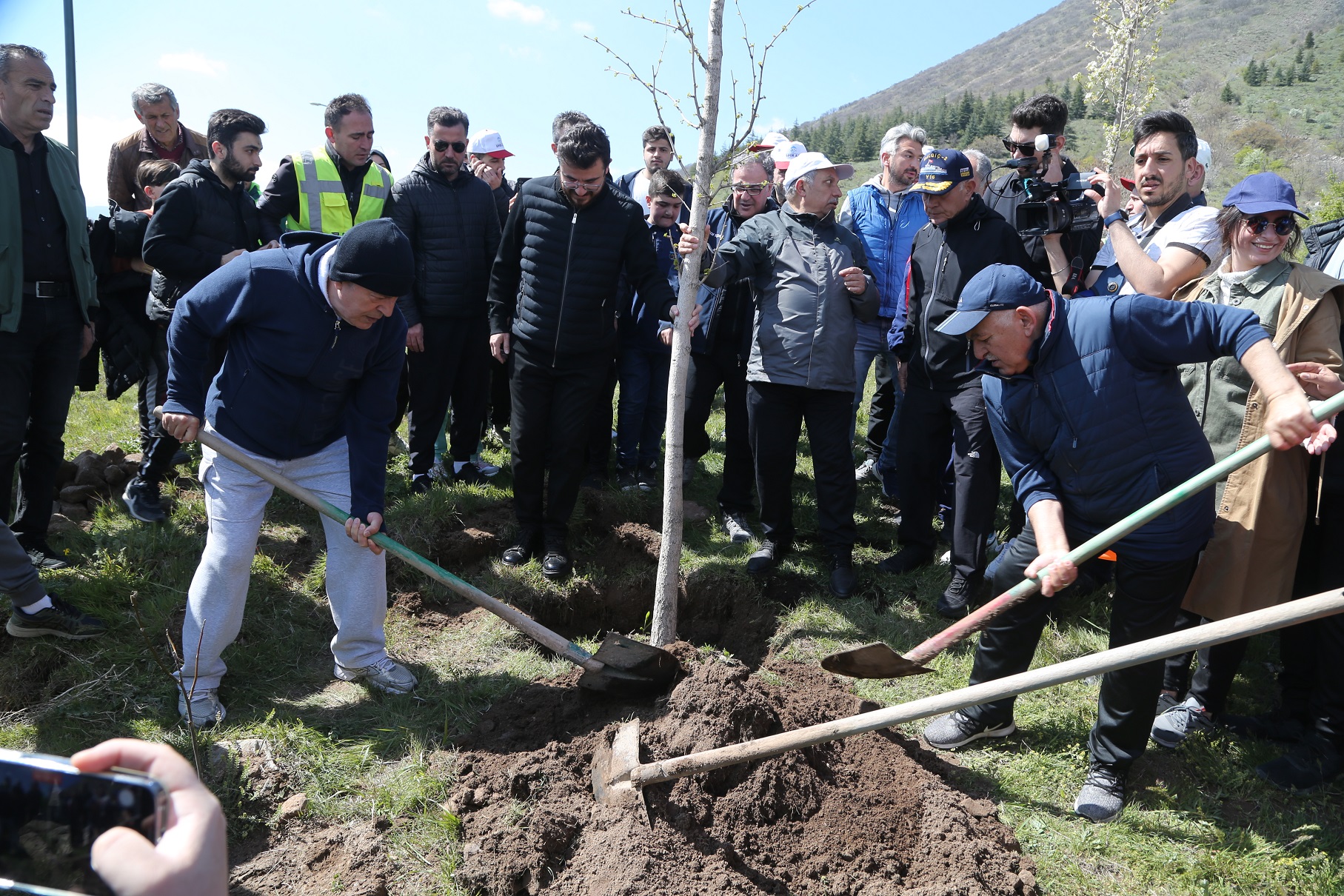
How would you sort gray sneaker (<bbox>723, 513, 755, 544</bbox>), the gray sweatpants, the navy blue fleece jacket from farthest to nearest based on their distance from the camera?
gray sneaker (<bbox>723, 513, 755, 544</bbox>)
the gray sweatpants
the navy blue fleece jacket

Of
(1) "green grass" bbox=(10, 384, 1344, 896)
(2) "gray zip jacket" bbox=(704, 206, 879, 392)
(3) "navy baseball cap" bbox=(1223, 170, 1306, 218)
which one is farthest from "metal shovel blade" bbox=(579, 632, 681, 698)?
(3) "navy baseball cap" bbox=(1223, 170, 1306, 218)

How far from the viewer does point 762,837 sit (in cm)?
319

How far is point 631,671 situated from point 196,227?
11.9 ft

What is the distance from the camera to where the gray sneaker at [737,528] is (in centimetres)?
554

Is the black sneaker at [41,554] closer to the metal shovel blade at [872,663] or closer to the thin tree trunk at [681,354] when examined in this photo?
the thin tree trunk at [681,354]

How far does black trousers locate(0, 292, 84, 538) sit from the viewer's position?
14.4ft

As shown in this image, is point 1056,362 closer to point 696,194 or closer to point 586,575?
point 696,194

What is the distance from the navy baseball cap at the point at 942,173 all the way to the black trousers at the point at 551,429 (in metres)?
2.04

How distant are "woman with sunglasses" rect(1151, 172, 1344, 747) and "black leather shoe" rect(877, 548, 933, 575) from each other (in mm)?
1631

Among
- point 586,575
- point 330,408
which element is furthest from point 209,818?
point 586,575

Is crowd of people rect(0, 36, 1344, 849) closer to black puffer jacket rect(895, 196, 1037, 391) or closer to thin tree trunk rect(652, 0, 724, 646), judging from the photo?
black puffer jacket rect(895, 196, 1037, 391)

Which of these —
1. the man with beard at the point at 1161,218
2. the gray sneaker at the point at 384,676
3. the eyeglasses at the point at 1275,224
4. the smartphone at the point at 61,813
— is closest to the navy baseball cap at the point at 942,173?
the man with beard at the point at 1161,218

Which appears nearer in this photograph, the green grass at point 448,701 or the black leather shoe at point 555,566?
the green grass at point 448,701

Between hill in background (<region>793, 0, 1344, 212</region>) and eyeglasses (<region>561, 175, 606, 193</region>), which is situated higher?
hill in background (<region>793, 0, 1344, 212</region>)
